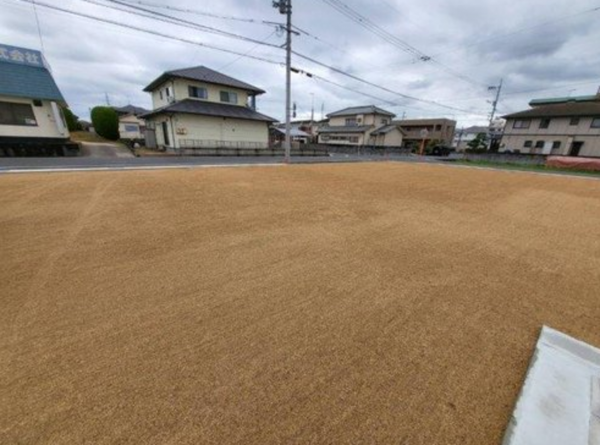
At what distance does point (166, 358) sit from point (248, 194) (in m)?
4.90

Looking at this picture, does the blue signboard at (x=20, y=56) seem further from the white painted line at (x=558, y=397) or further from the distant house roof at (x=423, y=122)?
the distant house roof at (x=423, y=122)

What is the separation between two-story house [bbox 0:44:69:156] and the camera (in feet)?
41.5

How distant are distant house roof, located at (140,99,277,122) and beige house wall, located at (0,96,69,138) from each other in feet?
18.9

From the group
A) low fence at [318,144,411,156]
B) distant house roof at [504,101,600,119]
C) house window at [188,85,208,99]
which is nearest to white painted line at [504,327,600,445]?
house window at [188,85,208,99]

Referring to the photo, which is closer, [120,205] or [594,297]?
[594,297]

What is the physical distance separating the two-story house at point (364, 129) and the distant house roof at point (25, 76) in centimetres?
3252

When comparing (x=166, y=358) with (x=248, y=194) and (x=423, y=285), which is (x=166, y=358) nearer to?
(x=423, y=285)

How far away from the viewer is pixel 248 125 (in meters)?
21.5

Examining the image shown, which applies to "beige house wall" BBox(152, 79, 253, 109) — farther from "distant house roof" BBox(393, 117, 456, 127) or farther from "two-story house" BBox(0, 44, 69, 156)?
"distant house roof" BBox(393, 117, 456, 127)

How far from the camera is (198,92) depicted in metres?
20.0

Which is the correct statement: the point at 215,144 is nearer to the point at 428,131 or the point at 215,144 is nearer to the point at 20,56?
the point at 20,56

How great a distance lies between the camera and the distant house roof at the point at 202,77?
18969 millimetres

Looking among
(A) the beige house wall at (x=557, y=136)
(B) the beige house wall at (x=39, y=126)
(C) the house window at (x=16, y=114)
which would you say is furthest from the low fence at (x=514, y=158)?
(C) the house window at (x=16, y=114)

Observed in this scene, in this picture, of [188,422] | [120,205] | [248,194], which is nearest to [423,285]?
[188,422]
